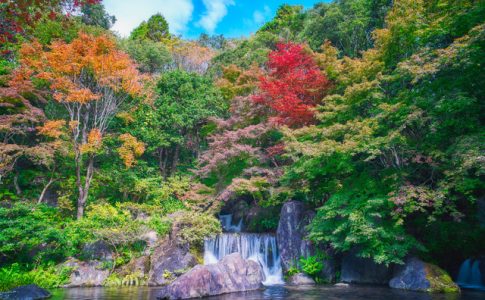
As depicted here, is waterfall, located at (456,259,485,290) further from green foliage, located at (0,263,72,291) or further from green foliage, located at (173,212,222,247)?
green foliage, located at (0,263,72,291)

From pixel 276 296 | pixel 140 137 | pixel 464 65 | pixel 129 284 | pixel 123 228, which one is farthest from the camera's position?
pixel 140 137

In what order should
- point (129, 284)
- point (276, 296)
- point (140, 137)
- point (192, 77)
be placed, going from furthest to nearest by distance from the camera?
point (192, 77) → point (140, 137) → point (129, 284) → point (276, 296)

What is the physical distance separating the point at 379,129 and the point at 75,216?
17.4m

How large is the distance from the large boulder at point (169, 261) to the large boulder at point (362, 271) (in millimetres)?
6827

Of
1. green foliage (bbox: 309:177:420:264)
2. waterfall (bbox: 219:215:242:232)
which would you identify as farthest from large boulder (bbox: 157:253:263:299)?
waterfall (bbox: 219:215:242:232)

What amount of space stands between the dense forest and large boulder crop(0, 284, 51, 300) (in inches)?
74.8

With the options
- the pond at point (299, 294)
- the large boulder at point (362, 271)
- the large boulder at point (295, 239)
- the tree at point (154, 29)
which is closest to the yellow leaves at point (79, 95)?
the pond at point (299, 294)

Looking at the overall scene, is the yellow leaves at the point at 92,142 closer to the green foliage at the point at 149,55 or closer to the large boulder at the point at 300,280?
the large boulder at the point at 300,280

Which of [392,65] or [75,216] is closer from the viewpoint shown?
[392,65]

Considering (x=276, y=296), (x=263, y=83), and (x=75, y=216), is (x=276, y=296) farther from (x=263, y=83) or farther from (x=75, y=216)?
(x=75, y=216)

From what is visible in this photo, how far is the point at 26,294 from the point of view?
10758 mm

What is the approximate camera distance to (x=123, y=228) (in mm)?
15484

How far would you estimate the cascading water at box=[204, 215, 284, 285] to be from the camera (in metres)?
15.9

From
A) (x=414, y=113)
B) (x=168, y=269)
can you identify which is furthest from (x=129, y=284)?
(x=414, y=113)
